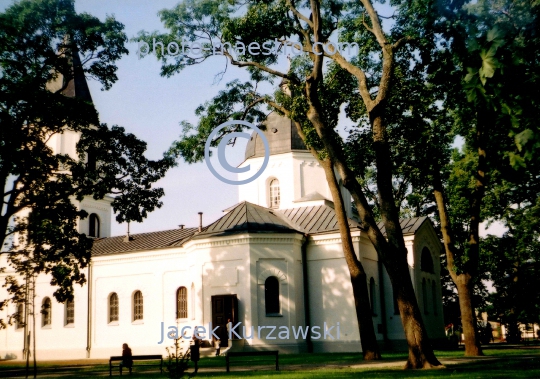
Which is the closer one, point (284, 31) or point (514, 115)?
point (514, 115)

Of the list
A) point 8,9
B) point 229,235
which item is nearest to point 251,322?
point 229,235

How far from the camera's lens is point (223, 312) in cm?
2734

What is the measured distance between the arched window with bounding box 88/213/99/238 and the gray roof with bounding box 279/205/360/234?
1309 cm

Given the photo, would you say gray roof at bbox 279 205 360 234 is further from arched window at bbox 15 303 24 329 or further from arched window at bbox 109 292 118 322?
arched window at bbox 15 303 24 329

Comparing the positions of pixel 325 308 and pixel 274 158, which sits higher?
pixel 274 158

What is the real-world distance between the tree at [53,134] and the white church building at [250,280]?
436 cm

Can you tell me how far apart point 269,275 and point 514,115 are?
2092 centimetres

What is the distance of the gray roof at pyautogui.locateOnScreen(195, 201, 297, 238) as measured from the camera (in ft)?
92.2

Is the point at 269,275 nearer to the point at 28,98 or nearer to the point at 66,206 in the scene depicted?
the point at 66,206

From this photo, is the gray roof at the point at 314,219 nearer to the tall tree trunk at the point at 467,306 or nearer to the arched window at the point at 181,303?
the arched window at the point at 181,303

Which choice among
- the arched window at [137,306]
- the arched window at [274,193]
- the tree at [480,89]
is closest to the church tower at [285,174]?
the arched window at [274,193]

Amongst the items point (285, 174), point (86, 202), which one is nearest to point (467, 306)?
point (285, 174)

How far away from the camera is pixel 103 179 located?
2134 centimetres

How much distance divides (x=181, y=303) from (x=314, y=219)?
325 inches
